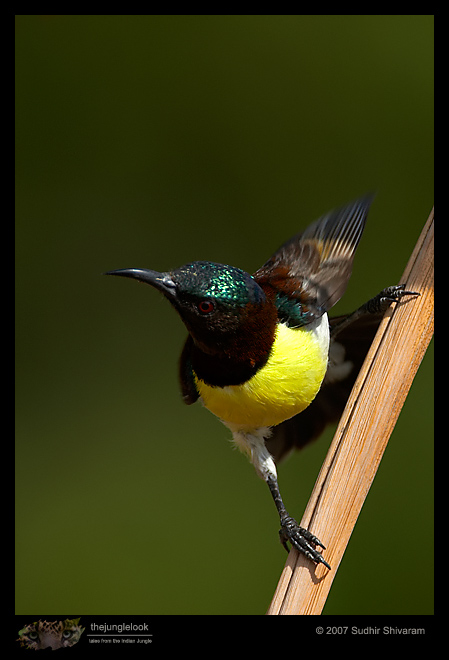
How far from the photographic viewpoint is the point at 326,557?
1.52m

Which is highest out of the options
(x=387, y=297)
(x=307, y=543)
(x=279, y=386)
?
(x=387, y=297)

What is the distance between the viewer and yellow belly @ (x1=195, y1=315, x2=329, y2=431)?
1935mm

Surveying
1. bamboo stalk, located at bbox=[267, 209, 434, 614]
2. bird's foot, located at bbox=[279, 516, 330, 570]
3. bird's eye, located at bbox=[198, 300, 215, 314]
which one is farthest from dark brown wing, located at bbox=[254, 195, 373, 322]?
bird's foot, located at bbox=[279, 516, 330, 570]

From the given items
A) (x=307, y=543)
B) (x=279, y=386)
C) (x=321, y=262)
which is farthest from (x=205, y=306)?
(x=307, y=543)

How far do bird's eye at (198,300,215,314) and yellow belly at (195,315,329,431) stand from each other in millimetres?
248

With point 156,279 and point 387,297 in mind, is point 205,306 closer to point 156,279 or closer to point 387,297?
point 156,279

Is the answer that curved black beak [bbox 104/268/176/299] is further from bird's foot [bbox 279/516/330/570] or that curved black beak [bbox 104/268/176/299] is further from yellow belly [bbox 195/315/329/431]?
bird's foot [bbox 279/516/330/570]

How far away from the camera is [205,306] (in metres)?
1.79

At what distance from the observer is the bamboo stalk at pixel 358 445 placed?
4.96 ft

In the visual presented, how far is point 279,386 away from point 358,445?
43cm

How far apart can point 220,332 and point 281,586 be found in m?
0.64
